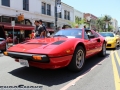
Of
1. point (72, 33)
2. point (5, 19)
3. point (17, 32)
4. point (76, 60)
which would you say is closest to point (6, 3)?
point (5, 19)

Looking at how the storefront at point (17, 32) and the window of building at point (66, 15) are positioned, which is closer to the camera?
the storefront at point (17, 32)

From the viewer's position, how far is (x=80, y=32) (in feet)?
17.7

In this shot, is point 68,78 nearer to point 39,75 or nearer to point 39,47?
point 39,75

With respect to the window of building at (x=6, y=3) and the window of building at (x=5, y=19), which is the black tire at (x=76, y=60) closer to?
the window of building at (x=5, y=19)

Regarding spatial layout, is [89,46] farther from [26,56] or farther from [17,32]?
[17,32]

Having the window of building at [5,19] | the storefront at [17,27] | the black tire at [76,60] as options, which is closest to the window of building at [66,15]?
the storefront at [17,27]

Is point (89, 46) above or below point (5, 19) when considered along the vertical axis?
below

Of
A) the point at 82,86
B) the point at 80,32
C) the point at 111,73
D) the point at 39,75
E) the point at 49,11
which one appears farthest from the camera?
the point at 49,11

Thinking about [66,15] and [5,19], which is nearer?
[5,19]

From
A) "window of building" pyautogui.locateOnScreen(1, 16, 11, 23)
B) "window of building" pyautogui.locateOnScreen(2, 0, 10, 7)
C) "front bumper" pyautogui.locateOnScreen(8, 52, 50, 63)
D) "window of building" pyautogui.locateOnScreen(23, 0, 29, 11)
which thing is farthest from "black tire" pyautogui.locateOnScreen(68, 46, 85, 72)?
"window of building" pyautogui.locateOnScreen(23, 0, 29, 11)

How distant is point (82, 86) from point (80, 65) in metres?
1.27

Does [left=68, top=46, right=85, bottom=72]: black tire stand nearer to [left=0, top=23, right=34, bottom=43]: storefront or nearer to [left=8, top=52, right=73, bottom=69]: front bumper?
→ [left=8, top=52, right=73, bottom=69]: front bumper

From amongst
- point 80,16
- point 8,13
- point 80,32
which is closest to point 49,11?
point 8,13

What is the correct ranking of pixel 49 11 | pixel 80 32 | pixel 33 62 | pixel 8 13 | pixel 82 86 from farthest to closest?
pixel 49 11 → pixel 8 13 → pixel 80 32 → pixel 33 62 → pixel 82 86
